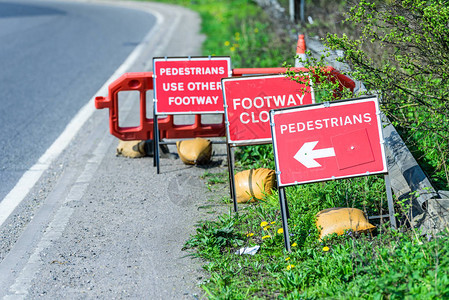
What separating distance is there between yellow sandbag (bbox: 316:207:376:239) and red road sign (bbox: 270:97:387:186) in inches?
13.1

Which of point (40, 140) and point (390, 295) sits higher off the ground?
point (390, 295)

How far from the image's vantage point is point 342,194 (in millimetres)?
5500

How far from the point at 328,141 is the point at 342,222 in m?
0.61

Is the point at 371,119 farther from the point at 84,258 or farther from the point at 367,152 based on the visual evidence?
the point at 84,258

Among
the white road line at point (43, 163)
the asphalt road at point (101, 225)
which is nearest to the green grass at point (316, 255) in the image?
the asphalt road at point (101, 225)

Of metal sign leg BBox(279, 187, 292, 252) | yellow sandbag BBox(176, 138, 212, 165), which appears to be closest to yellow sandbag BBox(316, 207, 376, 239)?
metal sign leg BBox(279, 187, 292, 252)

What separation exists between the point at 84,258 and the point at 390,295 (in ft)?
7.45

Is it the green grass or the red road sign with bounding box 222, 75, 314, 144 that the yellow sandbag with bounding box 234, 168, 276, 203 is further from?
the red road sign with bounding box 222, 75, 314, 144

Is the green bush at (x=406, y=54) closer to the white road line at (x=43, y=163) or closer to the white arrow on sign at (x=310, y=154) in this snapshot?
the white arrow on sign at (x=310, y=154)

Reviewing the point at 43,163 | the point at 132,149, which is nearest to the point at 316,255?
the point at 132,149

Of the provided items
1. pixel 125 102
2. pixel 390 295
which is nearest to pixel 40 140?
pixel 125 102

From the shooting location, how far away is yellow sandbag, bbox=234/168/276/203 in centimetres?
583

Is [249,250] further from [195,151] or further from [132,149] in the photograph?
[132,149]

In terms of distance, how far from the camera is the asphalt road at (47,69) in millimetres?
8156
